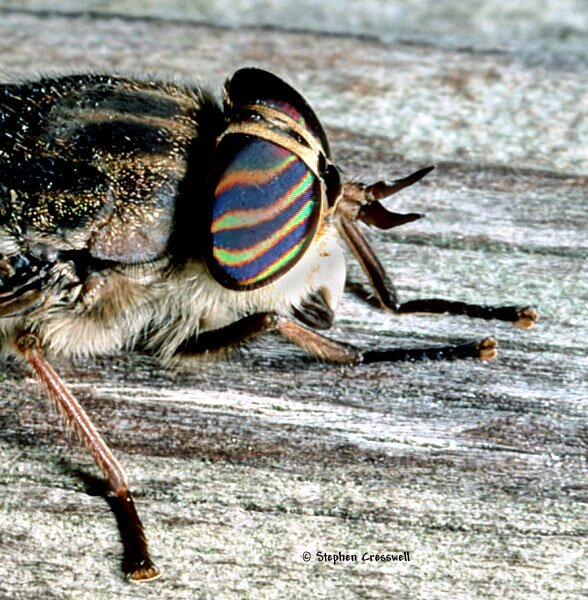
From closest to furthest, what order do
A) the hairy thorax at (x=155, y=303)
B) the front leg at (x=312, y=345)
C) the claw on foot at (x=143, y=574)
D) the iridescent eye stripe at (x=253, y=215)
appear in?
the claw on foot at (x=143, y=574)
the iridescent eye stripe at (x=253, y=215)
the front leg at (x=312, y=345)
the hairy thorax at (x=155, y=303)

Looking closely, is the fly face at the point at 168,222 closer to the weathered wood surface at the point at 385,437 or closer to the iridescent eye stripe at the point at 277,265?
the iridescent eye stripe at the point at 277,265

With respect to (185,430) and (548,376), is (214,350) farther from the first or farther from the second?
(548,376)

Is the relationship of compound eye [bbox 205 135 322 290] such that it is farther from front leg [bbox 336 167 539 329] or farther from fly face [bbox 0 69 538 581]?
front leg [bbox 336 167 539 329]

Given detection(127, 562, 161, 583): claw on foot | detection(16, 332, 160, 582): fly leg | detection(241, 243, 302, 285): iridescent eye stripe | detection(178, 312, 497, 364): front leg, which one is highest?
detection(241, 243, 302, 285): iridescent eye stripe

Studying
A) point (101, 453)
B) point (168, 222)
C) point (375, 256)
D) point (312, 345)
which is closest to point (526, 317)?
point (375, 256)

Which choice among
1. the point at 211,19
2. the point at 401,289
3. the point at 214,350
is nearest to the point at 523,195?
the point at 401,289

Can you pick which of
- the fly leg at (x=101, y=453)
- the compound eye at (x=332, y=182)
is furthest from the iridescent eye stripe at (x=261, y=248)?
the fly leg at (x=101, y=453)

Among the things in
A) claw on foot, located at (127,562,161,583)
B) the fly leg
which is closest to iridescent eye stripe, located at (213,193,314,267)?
the fly leg
